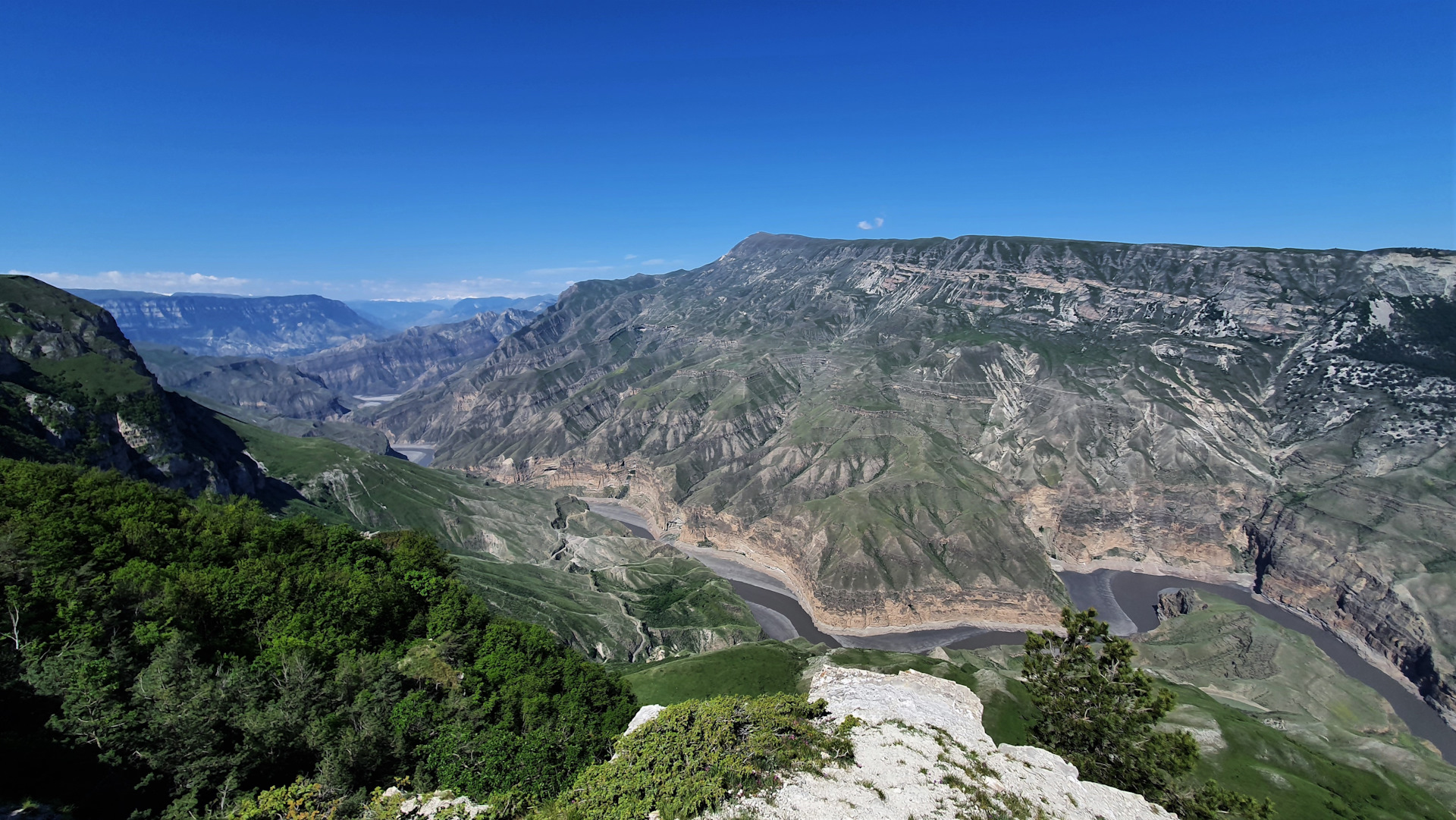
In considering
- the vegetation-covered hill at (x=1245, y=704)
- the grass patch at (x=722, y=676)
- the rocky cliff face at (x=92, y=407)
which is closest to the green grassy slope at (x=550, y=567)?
the rocky cliff face at (x=92, y=407)

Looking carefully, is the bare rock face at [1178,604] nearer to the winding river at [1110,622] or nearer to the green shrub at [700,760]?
the winding river at [1110,622]

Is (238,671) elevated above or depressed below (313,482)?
above

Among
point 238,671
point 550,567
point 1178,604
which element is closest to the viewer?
point 238,671

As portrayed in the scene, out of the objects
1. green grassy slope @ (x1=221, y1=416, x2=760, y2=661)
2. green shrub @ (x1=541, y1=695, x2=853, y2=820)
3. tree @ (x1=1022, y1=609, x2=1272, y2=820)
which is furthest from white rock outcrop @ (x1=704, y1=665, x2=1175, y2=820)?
green grassy slope @ (x1=221, y1=416, x2=760, y2=661)

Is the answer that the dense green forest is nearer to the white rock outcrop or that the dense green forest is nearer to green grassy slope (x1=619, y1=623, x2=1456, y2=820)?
the white rock outcrop

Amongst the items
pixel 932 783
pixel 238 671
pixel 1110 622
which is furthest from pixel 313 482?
pixel 1110 622

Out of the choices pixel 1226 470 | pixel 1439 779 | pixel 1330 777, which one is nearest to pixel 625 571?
pixel 1330 777

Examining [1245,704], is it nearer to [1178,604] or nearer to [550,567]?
[1178,604]

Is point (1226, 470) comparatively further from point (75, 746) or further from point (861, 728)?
point (75, 746)
